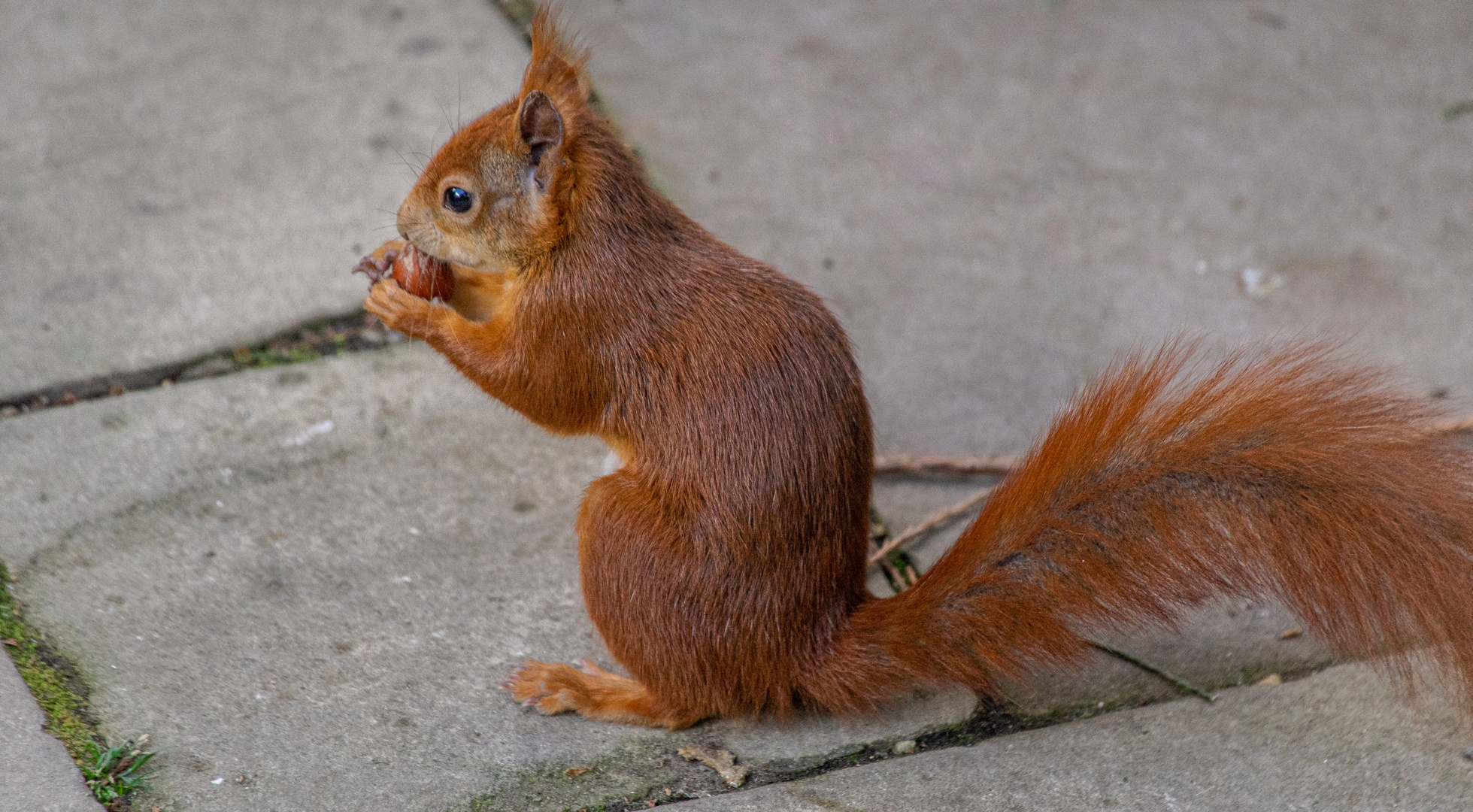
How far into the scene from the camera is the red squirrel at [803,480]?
159 cm

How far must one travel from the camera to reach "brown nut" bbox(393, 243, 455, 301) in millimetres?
2121

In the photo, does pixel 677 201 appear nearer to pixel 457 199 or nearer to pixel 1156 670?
pixel 457 199

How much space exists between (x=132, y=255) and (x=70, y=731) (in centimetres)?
129

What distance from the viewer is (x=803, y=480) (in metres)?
1.79

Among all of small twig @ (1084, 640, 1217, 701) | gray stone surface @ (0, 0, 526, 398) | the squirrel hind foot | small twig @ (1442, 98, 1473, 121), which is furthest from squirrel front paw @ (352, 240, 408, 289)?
small twig @ (1442, 98, 1473, 121)

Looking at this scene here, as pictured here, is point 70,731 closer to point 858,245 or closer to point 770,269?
point 770,269

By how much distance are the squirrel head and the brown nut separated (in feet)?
0.20

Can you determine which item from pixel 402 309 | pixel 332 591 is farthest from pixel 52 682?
pixel 402 309

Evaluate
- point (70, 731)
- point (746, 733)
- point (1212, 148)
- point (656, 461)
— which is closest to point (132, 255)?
point (70, 731)

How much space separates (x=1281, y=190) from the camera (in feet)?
10.5

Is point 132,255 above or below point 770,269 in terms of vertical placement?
below

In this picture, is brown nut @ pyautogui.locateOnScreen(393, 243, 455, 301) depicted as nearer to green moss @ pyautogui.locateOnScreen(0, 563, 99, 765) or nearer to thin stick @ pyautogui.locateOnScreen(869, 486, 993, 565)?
green moss @ pyautogui.locateOnScreen(0, 563, 99, 765)

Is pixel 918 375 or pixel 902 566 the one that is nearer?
pixel 902 566

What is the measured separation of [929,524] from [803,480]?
2.01ft
